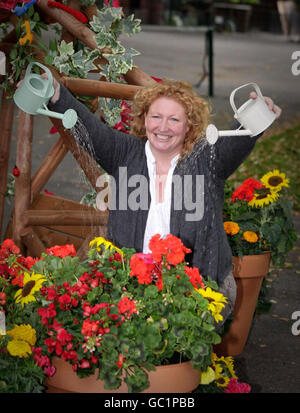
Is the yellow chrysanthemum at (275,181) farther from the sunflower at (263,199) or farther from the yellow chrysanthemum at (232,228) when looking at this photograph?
the yellow chrysanthemum at (232,228)

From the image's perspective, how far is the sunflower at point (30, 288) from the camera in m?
2.61

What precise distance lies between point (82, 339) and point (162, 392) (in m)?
0.31

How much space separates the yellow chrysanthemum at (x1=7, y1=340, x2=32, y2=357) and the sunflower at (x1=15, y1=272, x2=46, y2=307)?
7.6 inches

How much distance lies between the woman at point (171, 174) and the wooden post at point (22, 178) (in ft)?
3.53

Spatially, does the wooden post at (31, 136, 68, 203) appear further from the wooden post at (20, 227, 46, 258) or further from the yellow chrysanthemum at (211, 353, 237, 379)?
the yellow chrysanthemum at (211, 353, 237, 379)

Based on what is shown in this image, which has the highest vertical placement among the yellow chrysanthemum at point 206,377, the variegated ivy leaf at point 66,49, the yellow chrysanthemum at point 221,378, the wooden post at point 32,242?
the variegated ivy leaf at point 66,49

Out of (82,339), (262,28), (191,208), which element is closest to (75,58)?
(191,208)

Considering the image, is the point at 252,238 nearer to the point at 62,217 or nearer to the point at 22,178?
the point at 62,217

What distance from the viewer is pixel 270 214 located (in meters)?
3.96

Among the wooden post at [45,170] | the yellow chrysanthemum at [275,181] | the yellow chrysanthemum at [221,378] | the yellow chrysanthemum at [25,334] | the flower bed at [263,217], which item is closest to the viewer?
the yellow chrysanthemum at [25,334]

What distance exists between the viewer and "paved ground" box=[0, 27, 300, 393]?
13.0 ft

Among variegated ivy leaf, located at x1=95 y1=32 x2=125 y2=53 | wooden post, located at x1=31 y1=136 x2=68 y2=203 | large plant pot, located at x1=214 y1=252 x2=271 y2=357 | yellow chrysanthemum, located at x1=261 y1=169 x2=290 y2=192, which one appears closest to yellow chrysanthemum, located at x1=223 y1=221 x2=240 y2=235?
large plant pot, located at x1=214 y1=252 x2=271 y2=357

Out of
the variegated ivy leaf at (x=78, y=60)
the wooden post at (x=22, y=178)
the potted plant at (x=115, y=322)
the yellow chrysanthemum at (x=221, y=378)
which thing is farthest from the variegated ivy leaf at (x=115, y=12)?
the yellow chrysanthemum at (x=221, y=378)

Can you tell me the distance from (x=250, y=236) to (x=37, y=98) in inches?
56.8
